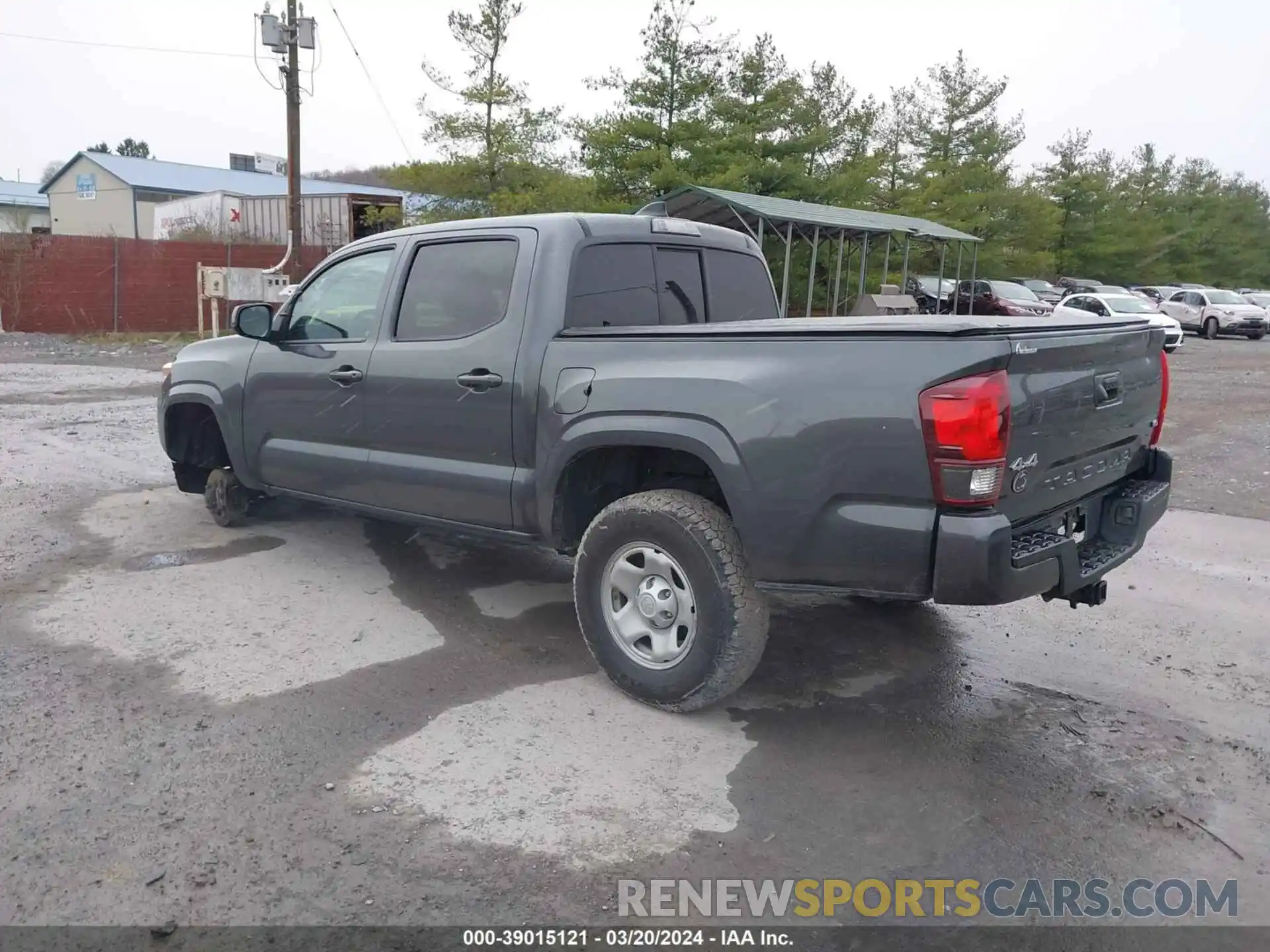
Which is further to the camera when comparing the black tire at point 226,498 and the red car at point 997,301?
the red car at point 997,301

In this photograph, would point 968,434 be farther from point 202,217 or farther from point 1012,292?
point 202,217

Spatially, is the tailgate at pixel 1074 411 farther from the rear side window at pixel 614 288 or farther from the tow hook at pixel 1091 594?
the rear side window at pixel 614 288

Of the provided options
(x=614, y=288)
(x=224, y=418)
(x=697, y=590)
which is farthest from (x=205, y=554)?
(x=697, y=590)

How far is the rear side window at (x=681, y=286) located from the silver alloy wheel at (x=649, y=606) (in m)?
1.36

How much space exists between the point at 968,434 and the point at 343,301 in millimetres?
3477

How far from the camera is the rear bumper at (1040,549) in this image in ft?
10.5

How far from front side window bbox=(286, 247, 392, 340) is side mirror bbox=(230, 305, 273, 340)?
0.38ft

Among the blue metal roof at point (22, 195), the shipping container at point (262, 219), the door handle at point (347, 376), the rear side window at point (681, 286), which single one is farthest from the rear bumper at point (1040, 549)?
the blue metal roof at point (22, 195)

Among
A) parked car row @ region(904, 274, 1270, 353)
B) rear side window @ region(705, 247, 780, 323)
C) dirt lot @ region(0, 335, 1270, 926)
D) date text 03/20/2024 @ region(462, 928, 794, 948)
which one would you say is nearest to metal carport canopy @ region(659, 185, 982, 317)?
parked car row @ region(904, 274, 1270, 353)

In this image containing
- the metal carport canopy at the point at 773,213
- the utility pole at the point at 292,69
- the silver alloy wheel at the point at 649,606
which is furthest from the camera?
the utility pole at the point at 292,69

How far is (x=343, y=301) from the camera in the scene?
5.34 m

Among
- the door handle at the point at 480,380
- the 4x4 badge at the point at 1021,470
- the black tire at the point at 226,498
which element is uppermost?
the door handle at the point at 480,380

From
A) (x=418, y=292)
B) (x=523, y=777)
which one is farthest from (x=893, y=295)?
(x=523, y=777)

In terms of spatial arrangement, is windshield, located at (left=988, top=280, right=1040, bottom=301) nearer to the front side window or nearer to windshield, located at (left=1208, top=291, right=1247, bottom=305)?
windshield, located at (left=1208, top=291, right=1247, bottom=305)
